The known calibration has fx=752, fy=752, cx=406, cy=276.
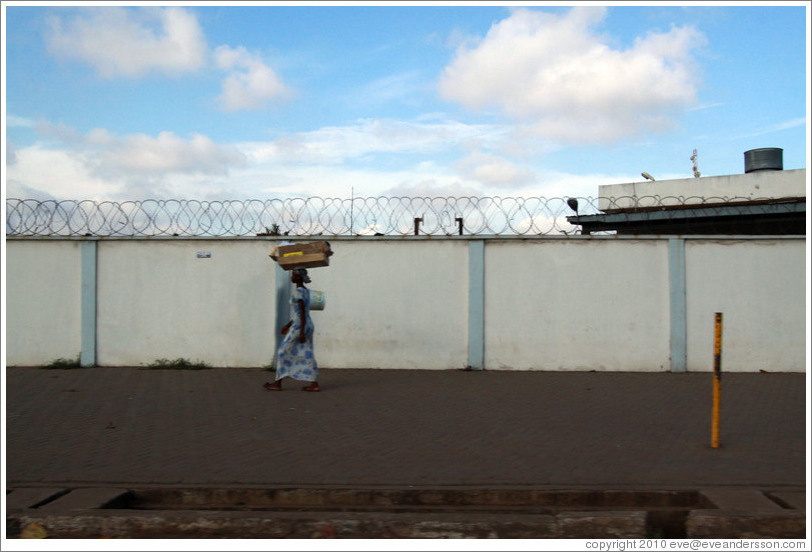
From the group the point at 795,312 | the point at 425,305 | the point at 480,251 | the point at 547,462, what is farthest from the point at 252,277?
the point at 795,312

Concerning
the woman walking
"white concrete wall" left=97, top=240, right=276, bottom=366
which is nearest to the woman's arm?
the woman walking

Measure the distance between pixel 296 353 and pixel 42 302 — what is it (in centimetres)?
506

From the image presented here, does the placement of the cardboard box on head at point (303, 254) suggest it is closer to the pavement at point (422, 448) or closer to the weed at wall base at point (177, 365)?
the pavement at point (422, 448)

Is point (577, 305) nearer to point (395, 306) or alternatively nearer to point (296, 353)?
point (395, 306)

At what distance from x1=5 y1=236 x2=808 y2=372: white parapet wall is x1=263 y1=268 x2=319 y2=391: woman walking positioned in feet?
7.30

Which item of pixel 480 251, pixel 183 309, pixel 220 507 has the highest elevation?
pixel 480 251

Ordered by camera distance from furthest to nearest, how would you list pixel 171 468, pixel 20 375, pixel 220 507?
pixel 20 375
pixel 171 468
pixel 220 507

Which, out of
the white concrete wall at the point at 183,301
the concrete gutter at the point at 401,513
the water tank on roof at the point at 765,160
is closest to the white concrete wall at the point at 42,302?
the white concrete wall at the point at 183,301

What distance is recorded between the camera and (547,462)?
19.6 feet

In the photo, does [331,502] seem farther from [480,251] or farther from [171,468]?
[480,251]

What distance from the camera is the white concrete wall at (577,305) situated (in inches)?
460

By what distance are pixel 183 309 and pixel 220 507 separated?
7.38 meters

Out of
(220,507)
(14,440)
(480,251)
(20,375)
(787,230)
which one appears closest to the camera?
(220,507)

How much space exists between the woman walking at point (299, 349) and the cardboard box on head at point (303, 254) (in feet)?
1.13
